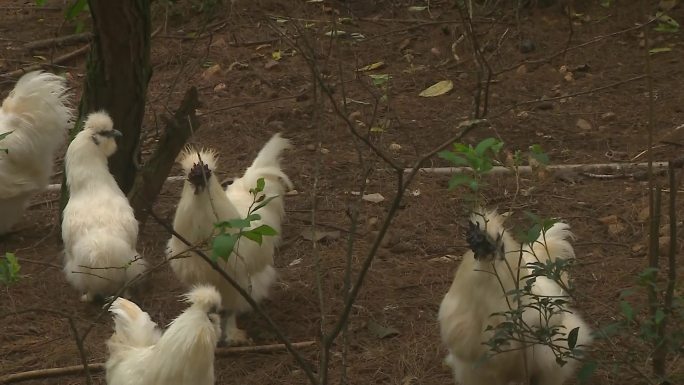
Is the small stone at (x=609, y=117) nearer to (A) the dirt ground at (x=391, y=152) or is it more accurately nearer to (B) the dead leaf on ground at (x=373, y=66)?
(A) the dirt ground at (x=391, y=152)

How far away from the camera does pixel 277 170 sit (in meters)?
6.07

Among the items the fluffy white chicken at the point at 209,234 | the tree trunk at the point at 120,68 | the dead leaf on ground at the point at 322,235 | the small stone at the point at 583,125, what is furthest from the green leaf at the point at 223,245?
the small stone at the point at 583,125

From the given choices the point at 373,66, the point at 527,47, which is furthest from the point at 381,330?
the point at 527,47

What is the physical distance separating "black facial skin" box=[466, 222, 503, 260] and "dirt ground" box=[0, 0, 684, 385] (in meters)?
0.44

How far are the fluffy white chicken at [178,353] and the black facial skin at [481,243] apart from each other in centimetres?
121

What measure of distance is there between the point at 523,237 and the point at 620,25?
6.83m

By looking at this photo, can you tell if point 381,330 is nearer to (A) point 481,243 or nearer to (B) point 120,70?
(A) point 481,243

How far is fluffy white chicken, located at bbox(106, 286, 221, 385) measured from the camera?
13.6 feet

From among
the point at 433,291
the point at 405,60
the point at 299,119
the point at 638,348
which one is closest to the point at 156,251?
the point at 433,291

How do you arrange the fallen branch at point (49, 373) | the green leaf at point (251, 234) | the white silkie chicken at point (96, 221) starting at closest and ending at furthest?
the green leaf at point (251, 234) < the fallen branch at point (49, 373) < the white silkie chicken at point (96, 221)

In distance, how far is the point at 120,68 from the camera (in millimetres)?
6402

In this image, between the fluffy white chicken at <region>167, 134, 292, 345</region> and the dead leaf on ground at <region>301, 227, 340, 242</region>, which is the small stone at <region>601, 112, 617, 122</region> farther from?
the fluffy white chicken at <region>167, 134, 292, 345</region>

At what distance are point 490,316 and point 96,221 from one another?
2.76 meters

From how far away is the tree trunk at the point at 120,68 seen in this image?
20.3ft
